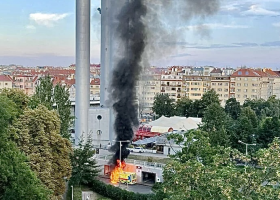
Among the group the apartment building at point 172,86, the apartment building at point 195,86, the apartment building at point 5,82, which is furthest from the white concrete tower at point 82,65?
the apartment building at point 5,82

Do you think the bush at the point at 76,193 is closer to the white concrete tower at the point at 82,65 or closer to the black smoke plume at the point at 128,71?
the black smoke plume at the point at 128,71

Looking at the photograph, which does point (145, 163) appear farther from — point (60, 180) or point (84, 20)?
point (84, 20)

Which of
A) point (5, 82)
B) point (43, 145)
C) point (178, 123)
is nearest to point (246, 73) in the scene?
point (178, 123)

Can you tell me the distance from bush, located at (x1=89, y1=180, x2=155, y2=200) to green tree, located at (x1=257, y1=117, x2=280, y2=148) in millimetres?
14129

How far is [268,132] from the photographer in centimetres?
3128

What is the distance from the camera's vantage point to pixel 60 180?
726 inches

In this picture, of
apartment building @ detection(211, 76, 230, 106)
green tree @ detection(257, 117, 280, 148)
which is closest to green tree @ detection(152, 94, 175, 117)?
apartment building @ detection(211, 76, 230, 106)

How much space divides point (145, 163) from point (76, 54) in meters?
10.4

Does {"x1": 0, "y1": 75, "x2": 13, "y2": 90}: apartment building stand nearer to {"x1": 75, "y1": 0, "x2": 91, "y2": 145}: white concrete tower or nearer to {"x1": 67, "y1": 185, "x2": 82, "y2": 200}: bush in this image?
{"x1": 75, "y1": 0, "x2": 91, "y2": 145}: white concrete tower

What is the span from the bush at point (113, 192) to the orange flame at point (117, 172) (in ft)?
6.85

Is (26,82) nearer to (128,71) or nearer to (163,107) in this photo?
(163,107)

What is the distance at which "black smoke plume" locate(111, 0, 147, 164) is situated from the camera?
28891 mm

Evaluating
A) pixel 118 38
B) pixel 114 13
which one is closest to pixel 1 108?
pixel 118 38

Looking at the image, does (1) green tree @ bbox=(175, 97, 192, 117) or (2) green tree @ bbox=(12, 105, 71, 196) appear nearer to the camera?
(2) green tree @ bbox=(12, 105, 71, 196)
